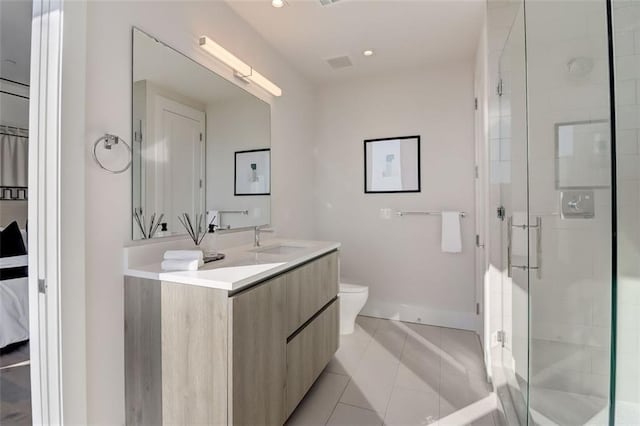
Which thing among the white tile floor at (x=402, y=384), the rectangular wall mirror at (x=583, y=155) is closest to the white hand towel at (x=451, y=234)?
the white tile floor at (x=402, y=384)

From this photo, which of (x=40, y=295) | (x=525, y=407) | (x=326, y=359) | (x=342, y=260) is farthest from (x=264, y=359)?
(x=342, y=260)

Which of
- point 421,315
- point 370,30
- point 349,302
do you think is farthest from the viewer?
point 421,315

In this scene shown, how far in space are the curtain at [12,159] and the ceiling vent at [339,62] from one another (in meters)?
2.41

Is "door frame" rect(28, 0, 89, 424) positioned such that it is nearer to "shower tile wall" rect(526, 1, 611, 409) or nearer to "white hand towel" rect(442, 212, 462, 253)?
"shower tile wall" rect(526, 1, 611, 409)

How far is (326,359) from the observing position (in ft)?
6.43

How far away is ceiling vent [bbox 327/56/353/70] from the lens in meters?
2.69

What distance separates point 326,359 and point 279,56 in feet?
8.16

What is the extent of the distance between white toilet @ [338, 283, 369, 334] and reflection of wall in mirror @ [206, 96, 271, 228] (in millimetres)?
924

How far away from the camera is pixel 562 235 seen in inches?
56.3

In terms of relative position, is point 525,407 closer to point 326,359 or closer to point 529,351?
point 529,351

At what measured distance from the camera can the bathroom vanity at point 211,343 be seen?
1.14 meters

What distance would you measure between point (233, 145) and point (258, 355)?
1.39 metres

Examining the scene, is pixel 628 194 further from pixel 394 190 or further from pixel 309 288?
pixel 394 190

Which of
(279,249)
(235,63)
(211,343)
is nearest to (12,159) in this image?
(235,63)
